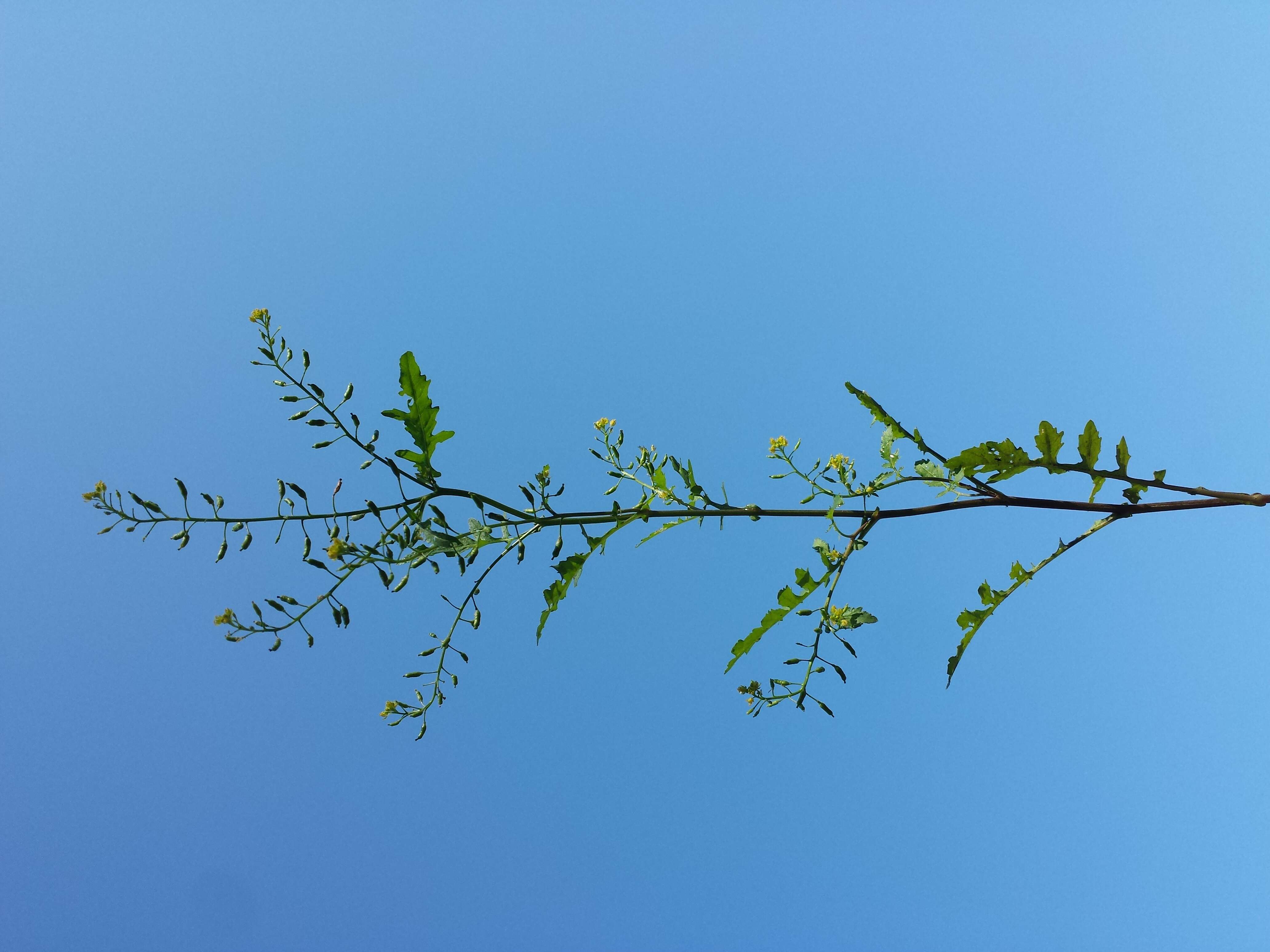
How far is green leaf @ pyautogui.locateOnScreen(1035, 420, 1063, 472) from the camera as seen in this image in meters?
2.55

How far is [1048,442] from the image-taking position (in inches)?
102

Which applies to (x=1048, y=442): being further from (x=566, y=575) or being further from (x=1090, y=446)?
(x=566, y=575)

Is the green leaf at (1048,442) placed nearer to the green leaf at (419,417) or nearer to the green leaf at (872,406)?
the green leaf at (872,406)

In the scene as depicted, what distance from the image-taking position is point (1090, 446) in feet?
8.39

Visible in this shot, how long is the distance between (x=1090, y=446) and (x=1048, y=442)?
12cm

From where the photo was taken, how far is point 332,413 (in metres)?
2.53

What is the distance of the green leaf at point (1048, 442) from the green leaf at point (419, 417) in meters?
1.84

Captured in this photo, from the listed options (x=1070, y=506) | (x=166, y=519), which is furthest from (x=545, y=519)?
(x=1070, y=506)

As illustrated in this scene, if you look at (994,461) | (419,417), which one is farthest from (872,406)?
(419,417)

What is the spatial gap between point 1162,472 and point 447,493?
7.04 ft

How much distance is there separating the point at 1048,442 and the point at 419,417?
1965 mm

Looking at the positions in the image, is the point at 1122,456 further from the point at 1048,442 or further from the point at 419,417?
the point at 419,417

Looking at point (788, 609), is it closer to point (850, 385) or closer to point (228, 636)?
point (850, 385)

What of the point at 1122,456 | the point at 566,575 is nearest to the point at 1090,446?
the point at 1122,456
